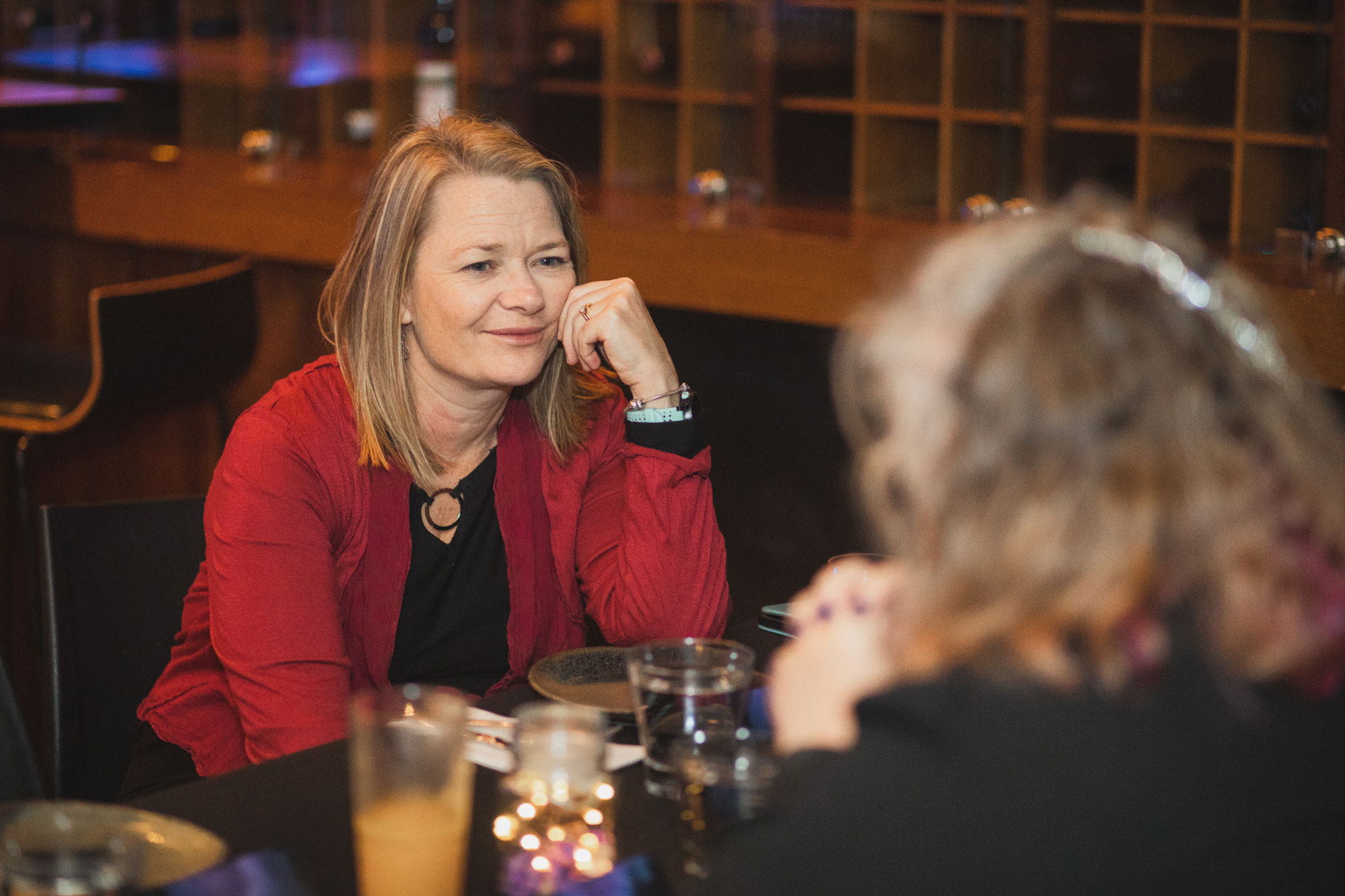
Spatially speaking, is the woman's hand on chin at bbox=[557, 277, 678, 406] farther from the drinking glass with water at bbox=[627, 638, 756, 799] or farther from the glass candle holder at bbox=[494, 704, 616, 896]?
the glass candle holder at bbox=[494, 704, 616, 896]

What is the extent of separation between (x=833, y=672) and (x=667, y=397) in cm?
94

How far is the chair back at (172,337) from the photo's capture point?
8.89 ft

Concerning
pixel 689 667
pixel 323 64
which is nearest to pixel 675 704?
pixel 689 667

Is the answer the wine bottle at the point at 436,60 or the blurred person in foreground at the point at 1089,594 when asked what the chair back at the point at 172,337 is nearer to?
the wine bottle at the point at 436,60

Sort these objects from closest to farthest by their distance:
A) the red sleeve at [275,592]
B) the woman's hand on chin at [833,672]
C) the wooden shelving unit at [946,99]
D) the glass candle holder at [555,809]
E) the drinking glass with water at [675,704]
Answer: the woman's hand on chin at [833,672] → the glass candle holder at [555,809] → the drinking glass with water at [675,704] → the red sleeve at [275,592] → the wooden shelving unit at [946,99]

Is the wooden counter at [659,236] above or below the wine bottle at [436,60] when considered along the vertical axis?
below

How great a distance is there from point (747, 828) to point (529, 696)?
0.48 metres

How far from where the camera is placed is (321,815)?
111cm

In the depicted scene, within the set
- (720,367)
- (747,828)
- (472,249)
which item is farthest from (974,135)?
(747,828)

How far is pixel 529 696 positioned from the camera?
1380 mm

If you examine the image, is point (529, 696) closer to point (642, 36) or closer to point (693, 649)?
point (693, 649)

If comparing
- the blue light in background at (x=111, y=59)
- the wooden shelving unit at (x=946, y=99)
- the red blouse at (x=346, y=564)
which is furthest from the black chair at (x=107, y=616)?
the blue light in background at (x=111, y=59)

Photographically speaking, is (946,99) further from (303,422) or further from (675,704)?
(675,704)

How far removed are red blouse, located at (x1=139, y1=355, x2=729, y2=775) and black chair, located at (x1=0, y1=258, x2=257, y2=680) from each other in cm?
110
